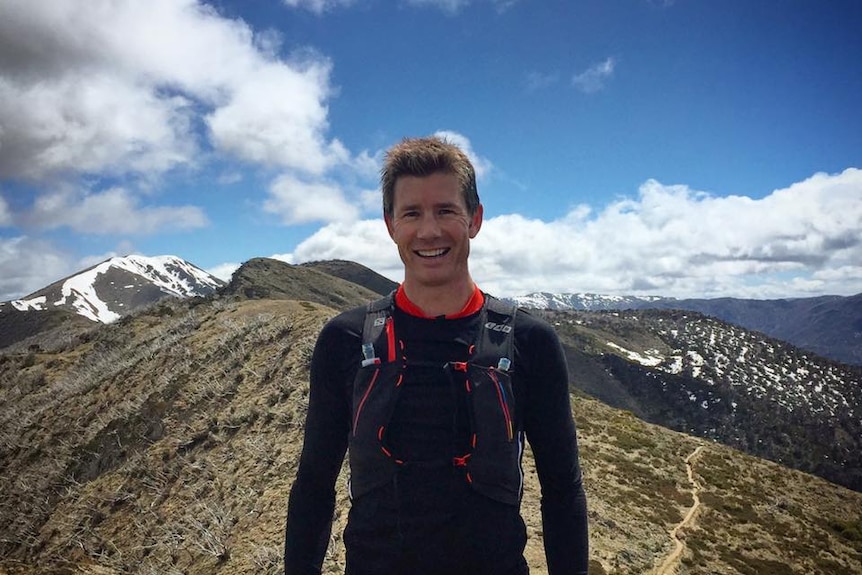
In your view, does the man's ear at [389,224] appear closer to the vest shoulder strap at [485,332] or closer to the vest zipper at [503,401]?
the vest shoulder strap at [485,332]

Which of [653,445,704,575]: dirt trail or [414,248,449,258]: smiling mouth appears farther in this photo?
[653,445,704,575]: dirt trail

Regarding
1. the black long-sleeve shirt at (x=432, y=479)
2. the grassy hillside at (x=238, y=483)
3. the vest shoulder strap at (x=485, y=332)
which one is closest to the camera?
the black long-sleeve shirt at (x=432, y=479)

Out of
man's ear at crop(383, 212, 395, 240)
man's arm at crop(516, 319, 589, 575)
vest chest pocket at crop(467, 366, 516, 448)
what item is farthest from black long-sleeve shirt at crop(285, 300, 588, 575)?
man's ear at crop(383, 212, 395, 240)

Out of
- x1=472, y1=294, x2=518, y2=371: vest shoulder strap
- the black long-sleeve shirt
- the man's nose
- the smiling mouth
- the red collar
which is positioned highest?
the man's nose

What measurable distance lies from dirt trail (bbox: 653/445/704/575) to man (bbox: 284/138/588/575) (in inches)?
510

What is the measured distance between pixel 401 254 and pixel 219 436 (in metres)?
15.7

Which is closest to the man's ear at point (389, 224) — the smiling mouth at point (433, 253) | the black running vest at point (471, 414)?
the smiling mouth at point (433, 253)

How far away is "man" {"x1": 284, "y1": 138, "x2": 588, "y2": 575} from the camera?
2957 mm

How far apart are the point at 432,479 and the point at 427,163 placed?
2079 millimetres

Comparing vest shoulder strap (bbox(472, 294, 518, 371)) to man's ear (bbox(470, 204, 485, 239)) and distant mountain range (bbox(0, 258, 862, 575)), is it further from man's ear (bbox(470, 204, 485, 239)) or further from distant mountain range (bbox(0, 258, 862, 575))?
distant mountain range (bbox(0, 258, 862, 575))

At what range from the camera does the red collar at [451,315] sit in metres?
3.34

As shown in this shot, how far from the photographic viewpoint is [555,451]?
10.5 ft

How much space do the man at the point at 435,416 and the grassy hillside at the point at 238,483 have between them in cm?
845

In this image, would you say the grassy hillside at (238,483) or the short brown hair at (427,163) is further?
the grassy hillside at (238,483)
